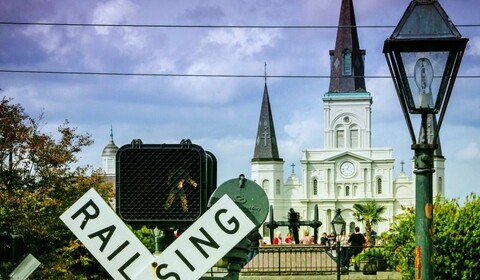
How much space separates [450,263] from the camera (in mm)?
27906

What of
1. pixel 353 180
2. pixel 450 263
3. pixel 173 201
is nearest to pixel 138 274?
pixel 173 201

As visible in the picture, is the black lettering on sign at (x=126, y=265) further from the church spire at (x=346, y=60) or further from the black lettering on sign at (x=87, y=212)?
the church spire at (x=346, y=60)

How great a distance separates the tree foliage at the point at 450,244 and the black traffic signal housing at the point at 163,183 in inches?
870

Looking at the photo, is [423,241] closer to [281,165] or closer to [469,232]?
[469,232]

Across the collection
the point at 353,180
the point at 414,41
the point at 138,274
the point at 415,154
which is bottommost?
the point at 138,274

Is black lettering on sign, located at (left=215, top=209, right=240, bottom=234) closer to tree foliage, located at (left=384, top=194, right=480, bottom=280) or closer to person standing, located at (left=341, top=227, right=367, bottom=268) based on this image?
tree foliage, located at (left=384, top=194, right=480, bottom=280)

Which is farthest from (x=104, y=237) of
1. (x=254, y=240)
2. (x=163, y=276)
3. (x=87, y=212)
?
(x=254, y=240)

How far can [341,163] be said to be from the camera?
168 meters

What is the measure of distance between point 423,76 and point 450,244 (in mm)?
21449

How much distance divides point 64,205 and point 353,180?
13621cm

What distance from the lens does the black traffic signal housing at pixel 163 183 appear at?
217 inches

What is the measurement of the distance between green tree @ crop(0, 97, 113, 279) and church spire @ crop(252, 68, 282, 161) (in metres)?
131

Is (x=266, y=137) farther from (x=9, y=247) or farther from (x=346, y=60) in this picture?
(x=9, y=247)

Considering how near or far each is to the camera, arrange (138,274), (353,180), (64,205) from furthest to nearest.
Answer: (353,180) < (64,205) < (138,274)
